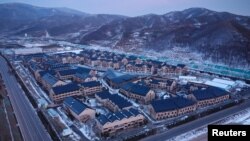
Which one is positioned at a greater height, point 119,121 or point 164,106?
point 164,106

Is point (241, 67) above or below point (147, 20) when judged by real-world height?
below

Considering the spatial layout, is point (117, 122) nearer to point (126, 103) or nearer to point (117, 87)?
point (126, 103)

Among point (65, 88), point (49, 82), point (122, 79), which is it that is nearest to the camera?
point (65, 88)

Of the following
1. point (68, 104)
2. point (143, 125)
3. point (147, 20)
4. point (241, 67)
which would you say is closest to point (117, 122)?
point (143, 125)

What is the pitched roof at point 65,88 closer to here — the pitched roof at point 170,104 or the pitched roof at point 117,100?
the pitched roof at point 117,100

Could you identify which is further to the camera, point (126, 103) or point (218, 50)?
point (218, 50)

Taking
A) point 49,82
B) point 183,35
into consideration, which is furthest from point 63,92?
point 183,35

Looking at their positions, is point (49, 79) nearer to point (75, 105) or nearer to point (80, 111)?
point (75, 105)
